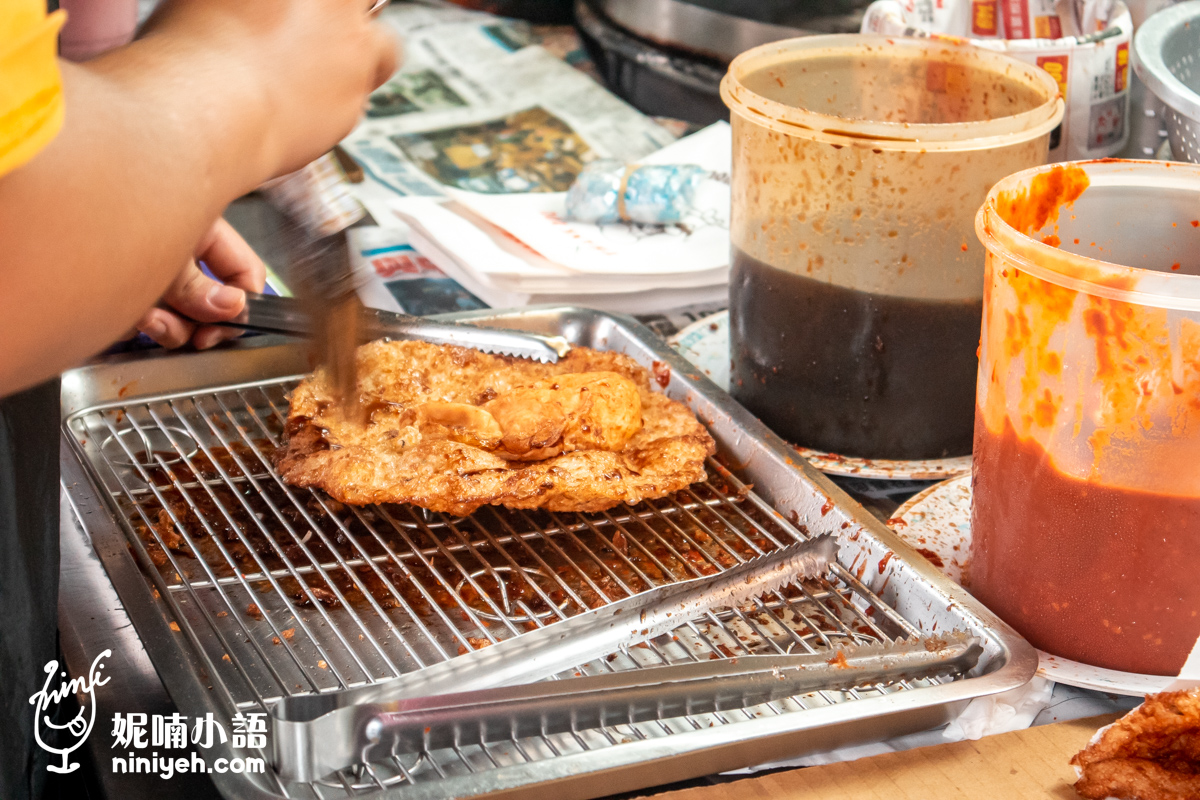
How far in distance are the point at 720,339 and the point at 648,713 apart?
1047 mm

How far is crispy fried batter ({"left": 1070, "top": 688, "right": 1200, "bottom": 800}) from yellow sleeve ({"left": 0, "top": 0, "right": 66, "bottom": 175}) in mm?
977

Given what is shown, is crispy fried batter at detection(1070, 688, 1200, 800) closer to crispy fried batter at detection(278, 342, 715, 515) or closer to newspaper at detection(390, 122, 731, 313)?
crispy fried batter at detection(278, 342, 715, 515)

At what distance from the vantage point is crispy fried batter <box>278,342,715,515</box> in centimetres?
131

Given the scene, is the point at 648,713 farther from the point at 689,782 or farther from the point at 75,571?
the point at 75,571

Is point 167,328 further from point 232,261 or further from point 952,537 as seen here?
point 952,537

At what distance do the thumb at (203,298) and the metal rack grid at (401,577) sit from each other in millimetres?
184

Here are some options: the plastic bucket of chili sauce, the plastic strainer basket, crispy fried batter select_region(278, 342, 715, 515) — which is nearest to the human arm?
crispy fried batter select_region(278, 342, 715, 515)

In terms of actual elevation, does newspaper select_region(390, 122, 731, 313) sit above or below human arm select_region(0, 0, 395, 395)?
below

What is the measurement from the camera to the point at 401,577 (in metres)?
→ 1.26

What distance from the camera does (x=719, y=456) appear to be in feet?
5.06

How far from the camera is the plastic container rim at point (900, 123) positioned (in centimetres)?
138

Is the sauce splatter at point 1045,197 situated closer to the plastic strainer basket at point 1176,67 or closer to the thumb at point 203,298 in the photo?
the plastic strainer basket at point 1176,67

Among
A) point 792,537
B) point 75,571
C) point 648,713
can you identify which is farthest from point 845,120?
point 75,571

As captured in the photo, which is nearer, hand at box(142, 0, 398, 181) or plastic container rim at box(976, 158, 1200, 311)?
hand at box(142, 0, 398, 181)
